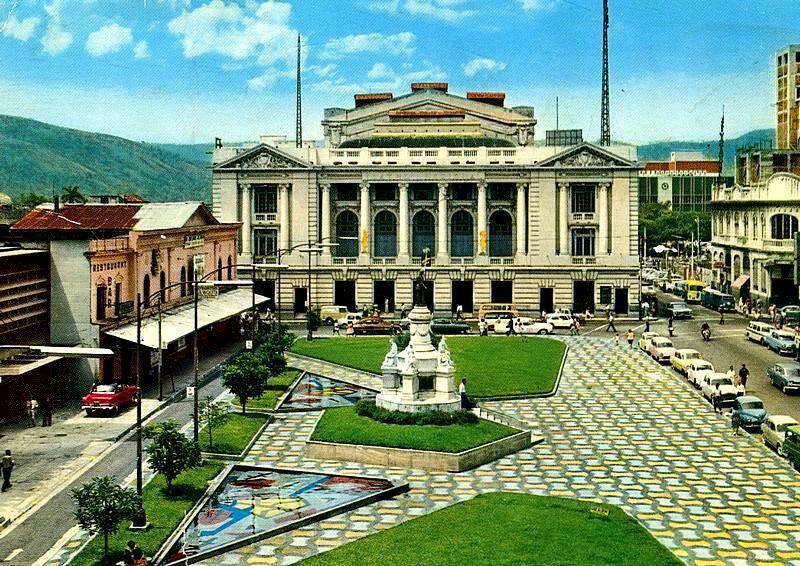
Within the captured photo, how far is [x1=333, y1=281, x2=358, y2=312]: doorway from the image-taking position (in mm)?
108375

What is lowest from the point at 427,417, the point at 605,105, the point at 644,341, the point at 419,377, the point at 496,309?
the point at 427,417

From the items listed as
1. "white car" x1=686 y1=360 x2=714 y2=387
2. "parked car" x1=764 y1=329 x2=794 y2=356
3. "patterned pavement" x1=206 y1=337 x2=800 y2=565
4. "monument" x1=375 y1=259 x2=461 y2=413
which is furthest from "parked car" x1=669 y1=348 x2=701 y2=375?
"monument" x1=375 y1=259 x2=461 y2=413

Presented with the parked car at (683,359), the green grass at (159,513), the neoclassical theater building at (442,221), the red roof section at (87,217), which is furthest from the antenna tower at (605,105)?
the green grass at (159,513)

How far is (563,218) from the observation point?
10788cm

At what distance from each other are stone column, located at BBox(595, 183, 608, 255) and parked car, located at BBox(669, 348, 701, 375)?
34591mm

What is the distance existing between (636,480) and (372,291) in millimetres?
66121

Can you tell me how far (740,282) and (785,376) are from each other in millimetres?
58055

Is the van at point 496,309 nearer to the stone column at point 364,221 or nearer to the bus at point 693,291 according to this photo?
the stone column at point 364,221

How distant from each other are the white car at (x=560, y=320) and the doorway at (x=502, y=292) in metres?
9.03

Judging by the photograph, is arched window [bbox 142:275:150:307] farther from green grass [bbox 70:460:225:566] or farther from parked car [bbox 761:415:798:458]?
parked car [bbox 761:415:798:458]

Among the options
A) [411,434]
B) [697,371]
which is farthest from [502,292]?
[411,434]

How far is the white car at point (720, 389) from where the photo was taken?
59281 mm

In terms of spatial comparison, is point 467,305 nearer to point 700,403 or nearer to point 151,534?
point 700,403

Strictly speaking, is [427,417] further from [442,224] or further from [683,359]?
[442,224]
